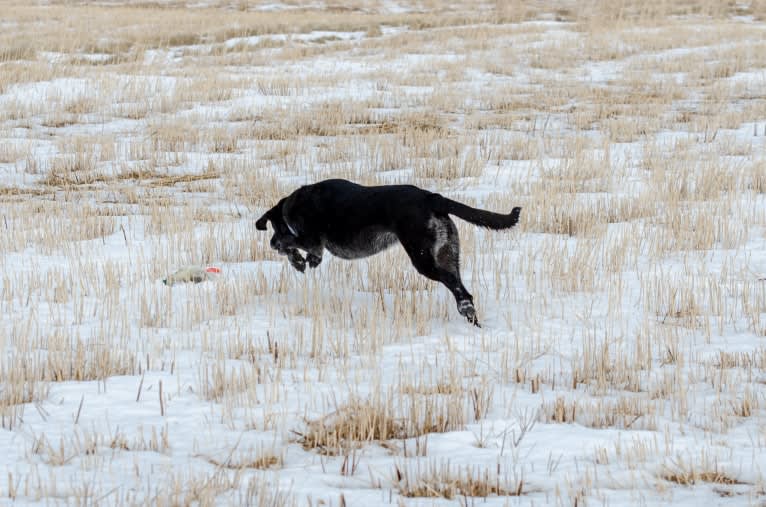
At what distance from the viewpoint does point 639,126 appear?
12961mm

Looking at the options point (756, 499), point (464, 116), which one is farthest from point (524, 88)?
point (756, 499)

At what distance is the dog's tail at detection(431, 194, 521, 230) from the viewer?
16.8 ft

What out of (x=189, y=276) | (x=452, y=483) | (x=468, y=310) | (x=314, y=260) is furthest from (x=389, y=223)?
(x=452, y=483)

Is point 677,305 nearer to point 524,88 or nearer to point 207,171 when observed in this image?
point 207,171

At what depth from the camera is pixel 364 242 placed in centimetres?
544

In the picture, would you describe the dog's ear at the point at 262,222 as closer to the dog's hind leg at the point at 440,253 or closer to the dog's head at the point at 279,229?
the dog's head at the point at 279,229

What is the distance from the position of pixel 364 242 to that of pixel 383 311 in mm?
434

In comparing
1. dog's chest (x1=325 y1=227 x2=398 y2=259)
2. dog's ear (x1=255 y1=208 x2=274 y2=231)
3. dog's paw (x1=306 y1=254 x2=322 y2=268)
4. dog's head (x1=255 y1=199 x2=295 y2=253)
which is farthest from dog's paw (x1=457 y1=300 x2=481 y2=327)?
dog's ear (x1=255 y1=208 x2=274 y2=231)

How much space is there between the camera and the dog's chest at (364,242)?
537 centimetres

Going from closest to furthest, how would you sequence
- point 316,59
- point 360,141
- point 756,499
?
point 756,499, point 360,141, point 316,59

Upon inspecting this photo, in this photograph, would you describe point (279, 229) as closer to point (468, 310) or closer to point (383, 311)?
point (383, 311)

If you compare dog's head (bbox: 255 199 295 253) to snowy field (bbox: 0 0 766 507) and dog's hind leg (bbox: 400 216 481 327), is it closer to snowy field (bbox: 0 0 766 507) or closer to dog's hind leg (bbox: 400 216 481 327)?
snowy field (bbox: 0 0 766 507)

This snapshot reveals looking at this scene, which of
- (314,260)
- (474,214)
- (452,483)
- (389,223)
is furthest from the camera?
(314,260)

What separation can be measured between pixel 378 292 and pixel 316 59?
1603 cm
